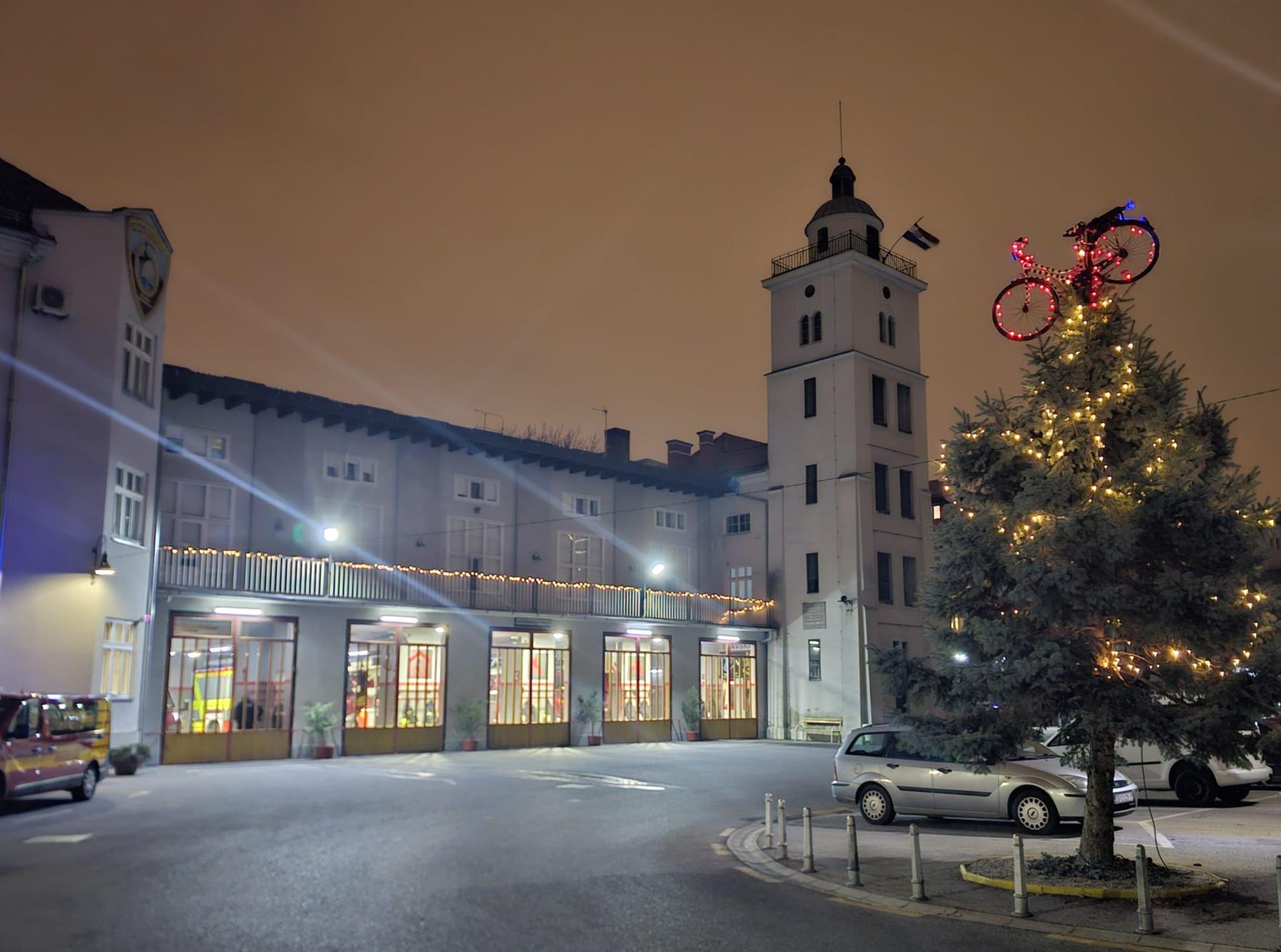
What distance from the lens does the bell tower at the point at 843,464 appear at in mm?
37625

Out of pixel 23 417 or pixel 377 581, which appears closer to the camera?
pixel 23 417

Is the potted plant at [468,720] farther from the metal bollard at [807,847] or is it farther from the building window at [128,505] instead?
the metal bollard at [807,847]

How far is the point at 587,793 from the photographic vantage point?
19469 millimetres

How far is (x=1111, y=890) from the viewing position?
10.4m

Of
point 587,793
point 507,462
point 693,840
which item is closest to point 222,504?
point 507,462

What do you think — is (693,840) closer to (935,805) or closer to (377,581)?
(935,805)

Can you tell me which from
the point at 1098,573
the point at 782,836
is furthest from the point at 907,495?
the point at 1098,573

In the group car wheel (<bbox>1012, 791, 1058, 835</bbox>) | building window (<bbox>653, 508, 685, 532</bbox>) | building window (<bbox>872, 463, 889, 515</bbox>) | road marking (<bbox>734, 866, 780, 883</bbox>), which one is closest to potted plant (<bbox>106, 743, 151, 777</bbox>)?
road marking (<bbox>734, 866, 780, 883</bbox>)

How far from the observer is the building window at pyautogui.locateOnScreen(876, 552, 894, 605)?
3838 cm

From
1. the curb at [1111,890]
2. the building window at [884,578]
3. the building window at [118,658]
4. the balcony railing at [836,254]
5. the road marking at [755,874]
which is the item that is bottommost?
the road marking at [755,874]

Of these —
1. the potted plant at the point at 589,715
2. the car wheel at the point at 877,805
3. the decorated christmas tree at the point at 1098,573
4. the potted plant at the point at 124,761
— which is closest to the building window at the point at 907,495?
the potted plant at the point at 589,715

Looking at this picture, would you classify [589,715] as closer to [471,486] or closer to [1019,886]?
[471,486]

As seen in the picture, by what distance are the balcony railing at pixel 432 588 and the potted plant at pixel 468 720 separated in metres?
2.85

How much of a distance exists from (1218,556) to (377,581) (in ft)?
75.0
